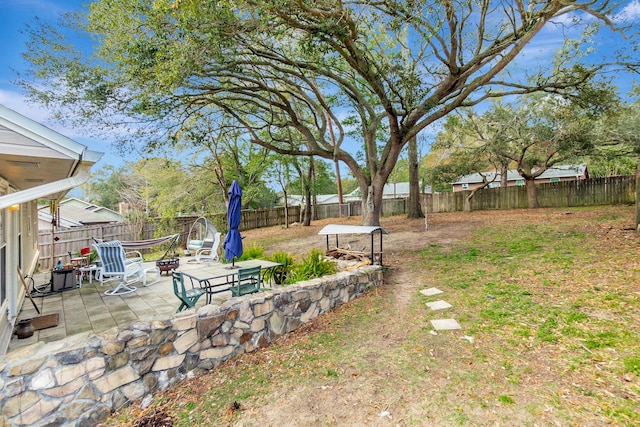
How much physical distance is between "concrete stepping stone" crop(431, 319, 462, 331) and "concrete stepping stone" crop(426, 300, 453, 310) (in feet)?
1.34

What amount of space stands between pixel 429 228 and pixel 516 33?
658 cm

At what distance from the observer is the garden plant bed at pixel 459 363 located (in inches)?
95.3

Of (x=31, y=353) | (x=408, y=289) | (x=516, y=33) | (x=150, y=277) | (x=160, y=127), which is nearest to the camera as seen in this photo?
(x=31, y=353)

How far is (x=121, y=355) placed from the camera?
2861 millimetres

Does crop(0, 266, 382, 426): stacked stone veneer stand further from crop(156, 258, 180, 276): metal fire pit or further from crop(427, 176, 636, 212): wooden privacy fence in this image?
crop(427, 176, 636, 212): wooden privacy fence

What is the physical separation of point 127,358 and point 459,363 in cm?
333

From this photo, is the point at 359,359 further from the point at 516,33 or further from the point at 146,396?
the point at 516,33

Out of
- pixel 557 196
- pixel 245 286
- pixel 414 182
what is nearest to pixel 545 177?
pixel 557 196

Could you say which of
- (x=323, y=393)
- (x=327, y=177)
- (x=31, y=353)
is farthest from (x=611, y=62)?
(x=327, y=177)

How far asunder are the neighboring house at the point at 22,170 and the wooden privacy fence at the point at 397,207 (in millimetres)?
5594

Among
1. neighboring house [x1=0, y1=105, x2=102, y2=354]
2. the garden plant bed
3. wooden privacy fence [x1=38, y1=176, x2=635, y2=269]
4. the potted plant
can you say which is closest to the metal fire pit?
neighboring house [x1=0, y1=105, x2=102, y2=354]

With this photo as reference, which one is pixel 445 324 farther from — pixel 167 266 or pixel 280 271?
pixel 167 266

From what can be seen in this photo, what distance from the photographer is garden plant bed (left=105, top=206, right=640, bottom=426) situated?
2.42m

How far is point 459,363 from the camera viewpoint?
3.01 m
